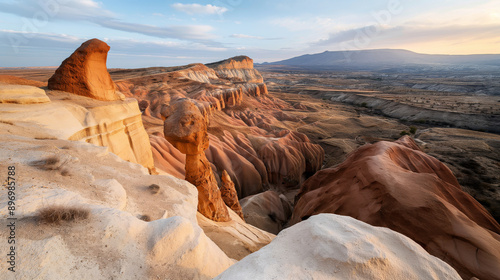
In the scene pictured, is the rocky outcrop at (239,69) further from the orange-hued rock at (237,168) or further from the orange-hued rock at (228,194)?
the orange-hued rock at (228,194)

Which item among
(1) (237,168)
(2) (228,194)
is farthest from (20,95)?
(1) (237,168)

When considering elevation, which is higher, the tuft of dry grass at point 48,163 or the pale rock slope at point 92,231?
the tuft of dry grass at point 48,163

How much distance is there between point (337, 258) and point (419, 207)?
7.34 meters

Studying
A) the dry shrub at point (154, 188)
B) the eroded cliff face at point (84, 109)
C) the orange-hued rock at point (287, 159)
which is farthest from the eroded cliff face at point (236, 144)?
the dry shrub at point (154, 188)

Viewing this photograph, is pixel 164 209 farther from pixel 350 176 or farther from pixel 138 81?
pixel 138 81

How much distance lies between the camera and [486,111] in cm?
3862

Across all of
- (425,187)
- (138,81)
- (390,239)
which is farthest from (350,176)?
(138,81)

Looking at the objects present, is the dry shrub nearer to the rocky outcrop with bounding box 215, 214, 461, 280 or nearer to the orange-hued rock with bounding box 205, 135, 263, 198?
the rocky outcrop with bounding box 215, 214, 461, 280

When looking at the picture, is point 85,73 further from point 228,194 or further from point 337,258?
point 337,258

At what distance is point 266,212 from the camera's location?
12.9m

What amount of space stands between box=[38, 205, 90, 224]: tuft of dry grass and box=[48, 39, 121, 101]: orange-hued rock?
617 cm

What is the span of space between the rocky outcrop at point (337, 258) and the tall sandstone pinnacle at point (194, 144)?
5423 millimetres

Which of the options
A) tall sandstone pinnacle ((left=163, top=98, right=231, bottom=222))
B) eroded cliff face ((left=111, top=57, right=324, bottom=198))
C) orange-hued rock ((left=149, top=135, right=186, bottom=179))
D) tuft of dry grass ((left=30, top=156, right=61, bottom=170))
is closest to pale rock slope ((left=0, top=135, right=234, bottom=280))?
tuft of dry grass ((left=30, top=156, right=61, bottom=170))

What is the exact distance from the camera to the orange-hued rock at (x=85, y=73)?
706cm
